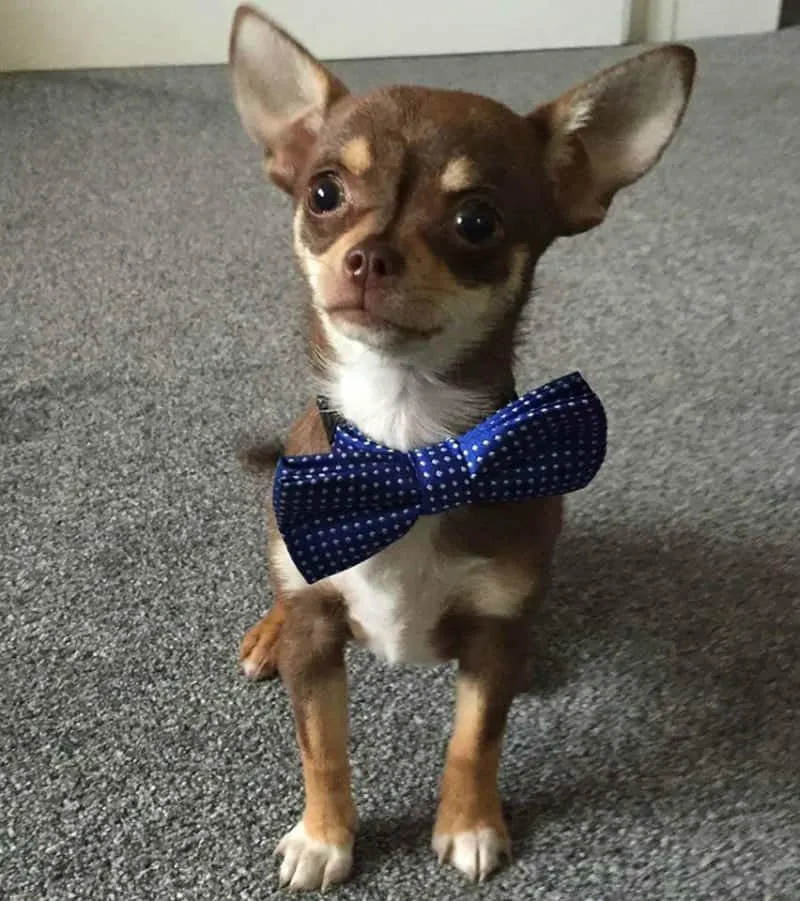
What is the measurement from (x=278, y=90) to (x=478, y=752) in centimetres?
61

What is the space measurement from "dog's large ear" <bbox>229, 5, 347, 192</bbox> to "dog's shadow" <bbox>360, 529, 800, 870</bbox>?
1.86 feet

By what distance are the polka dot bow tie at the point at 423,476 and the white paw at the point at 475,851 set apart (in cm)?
29

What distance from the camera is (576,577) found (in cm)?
140

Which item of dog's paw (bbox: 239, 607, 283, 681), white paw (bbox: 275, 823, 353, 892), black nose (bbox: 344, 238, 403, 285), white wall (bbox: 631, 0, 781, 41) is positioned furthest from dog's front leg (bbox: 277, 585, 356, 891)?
white wall (bbox: 631, 0, 781, 41)

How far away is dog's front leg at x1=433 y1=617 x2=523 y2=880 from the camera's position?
1051 millimetres

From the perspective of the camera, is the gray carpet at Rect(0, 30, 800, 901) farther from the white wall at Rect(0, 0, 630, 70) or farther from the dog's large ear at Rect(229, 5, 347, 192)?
the white wall at Rect(0, 0, 630, 70)

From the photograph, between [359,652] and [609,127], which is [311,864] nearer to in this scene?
[359,652]

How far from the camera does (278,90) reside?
3.54 ft

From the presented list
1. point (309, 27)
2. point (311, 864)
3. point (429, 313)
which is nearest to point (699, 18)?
point (309, 27)

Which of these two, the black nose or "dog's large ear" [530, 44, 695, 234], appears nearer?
the black nose

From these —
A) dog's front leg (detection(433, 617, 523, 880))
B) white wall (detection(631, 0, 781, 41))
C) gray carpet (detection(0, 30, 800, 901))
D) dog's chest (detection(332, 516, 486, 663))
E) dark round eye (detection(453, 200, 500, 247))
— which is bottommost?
white wall (detection(631, 0, 781, 41))

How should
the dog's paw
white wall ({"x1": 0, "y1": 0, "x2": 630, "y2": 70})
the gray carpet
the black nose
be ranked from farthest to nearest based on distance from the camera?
white wall ({"x1": 0, "y1": 0, "x2": 630, "y2": 70}) → the dog's paw → the gray carpet → the black nose

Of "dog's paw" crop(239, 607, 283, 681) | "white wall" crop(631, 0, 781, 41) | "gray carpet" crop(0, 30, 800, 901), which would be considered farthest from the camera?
"white wall" crop(631, 0, 781, 41)

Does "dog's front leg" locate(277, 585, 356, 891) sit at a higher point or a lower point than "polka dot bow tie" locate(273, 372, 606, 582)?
lower
